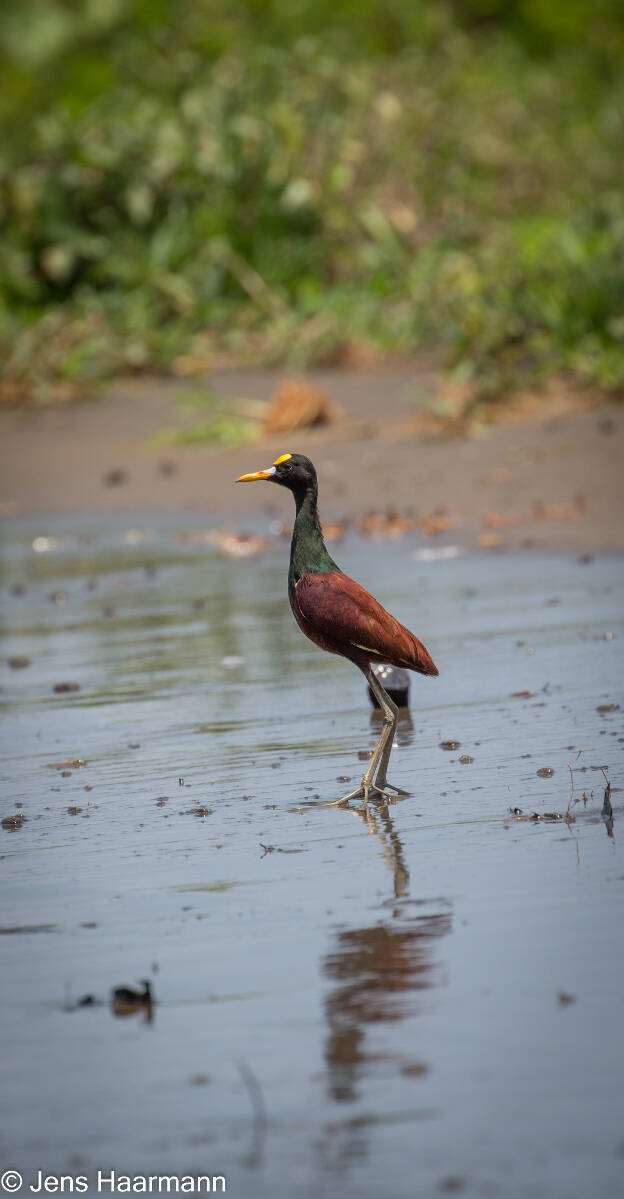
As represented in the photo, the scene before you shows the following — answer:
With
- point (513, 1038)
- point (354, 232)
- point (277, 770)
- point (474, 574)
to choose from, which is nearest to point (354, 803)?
point (277, 770)

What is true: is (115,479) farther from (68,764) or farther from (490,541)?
(68,764)

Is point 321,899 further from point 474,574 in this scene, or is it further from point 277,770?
point 474,574

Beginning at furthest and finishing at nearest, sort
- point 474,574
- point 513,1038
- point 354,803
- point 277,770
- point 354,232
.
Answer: point 354,232 → point 474,574 → point 277,770 → point 354,803 → point 513,1038

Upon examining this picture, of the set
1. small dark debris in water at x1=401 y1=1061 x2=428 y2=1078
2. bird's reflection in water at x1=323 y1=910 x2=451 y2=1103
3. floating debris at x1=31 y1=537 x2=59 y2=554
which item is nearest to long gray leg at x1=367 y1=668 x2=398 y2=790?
bird's reflection in water at x1=323 y1=910 x2=451 y2=1103

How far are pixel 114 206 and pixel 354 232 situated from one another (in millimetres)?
2788

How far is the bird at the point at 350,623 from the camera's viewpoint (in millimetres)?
5992

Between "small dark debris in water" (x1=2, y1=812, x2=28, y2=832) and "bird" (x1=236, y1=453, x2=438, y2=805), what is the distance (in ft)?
3.54

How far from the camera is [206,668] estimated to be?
855 centimetres

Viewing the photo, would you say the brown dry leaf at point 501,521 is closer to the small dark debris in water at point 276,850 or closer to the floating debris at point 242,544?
the floating debris at point 242,544

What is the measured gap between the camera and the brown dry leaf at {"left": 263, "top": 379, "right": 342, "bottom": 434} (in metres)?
14.5

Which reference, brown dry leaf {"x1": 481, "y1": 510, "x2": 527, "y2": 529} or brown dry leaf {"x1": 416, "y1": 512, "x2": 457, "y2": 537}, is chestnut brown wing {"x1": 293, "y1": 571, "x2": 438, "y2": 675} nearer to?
brown dry leaf {"x1": 481, "y1": 510, "x2": 527, "y2": 529}

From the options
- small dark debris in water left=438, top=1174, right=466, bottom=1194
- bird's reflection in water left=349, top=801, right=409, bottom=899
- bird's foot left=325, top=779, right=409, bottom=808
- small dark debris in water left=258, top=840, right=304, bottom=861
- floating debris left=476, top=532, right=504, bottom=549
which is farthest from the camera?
floating debris left=476, top=532, right=504, bottom=549

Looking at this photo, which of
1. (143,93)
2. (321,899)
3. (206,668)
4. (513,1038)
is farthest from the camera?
(143,93)

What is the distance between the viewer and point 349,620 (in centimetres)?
598
